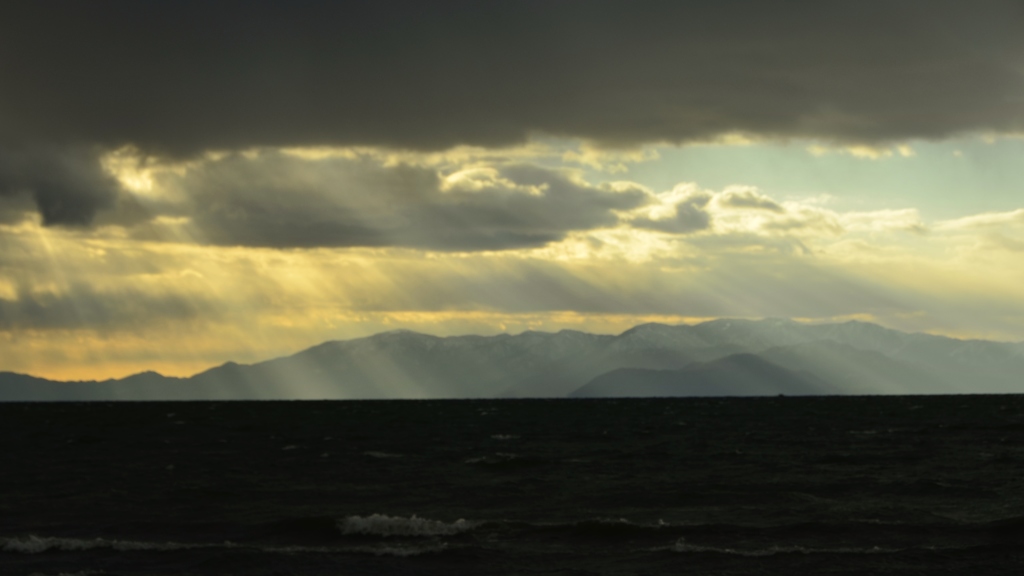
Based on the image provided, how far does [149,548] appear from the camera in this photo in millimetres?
33500

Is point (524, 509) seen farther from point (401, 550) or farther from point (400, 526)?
point (401, 550)

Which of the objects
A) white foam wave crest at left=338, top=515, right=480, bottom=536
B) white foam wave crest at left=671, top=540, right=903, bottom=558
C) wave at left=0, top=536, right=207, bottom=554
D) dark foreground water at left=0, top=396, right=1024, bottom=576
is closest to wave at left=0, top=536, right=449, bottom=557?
wave at left=0, top=536, right=207, bottom=554

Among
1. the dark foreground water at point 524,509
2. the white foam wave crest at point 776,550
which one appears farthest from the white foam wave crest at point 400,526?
the white foam wave crest at point 776,550

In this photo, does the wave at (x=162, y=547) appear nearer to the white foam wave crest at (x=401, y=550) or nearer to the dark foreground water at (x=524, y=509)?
the white foam wave crest at (x=401, y=550)

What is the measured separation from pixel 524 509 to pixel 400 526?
758 cm

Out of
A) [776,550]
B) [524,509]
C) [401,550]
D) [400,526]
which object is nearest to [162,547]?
[401,550]

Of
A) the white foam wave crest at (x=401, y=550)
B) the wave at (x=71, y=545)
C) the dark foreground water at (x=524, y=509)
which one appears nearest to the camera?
the dark foreground water at (x=524, y=509)

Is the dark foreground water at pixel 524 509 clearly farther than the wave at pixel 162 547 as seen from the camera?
No

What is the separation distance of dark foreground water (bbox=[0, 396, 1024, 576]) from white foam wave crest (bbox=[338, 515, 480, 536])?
0.36 feet

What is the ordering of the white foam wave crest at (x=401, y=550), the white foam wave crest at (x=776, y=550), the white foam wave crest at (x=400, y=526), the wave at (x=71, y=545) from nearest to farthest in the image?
the white foam wave crest at (x=776, y=550) → the white foam wave crest at (x=401, y=550) → the wave at (x=71, y=545) → the white foam wave crest at (x=400, y=526)

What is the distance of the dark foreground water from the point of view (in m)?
30.7

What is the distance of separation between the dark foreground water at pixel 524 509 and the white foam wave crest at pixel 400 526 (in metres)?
0.11

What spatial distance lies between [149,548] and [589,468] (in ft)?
109

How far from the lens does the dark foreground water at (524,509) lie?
101 feet
